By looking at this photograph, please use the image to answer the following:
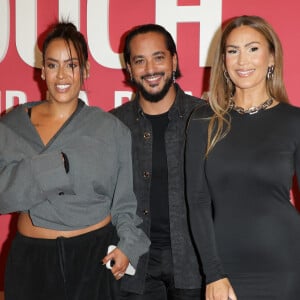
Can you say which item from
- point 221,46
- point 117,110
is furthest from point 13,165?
point 221,46

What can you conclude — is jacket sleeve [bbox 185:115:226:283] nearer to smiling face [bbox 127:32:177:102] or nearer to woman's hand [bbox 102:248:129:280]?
woman's hand [bbox 102:248:129:280]

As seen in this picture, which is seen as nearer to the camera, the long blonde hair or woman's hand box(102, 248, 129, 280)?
the long blonde hair

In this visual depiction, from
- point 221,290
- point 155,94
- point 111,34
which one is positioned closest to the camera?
point 221,290

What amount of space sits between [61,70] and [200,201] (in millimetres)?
847

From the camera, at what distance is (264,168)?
5.99ft

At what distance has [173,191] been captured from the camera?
90.7 inches

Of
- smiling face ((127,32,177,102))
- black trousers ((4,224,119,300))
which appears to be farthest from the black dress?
smiling face ((127,32,177,102))

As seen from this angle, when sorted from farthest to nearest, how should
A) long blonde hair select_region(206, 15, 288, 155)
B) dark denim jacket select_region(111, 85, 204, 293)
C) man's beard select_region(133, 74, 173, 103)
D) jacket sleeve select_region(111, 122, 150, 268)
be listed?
man's beard select_region(133, 74, 173, 103) → dark denim jacket select_region(111, 85, 204, 293) → jacket sleeve select_region(111, 122, 150, 268) → long blonde hair select_region(206, 15, 288, 155)

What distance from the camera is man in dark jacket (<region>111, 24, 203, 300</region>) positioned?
2305mm

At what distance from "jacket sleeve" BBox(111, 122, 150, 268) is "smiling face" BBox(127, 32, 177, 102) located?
0.87ft

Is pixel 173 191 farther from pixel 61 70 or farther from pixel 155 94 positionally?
pixel 61 70

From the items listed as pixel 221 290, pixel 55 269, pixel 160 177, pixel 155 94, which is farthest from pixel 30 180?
pixel 221 290

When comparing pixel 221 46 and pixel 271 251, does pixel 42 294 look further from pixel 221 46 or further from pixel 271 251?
pixel 221 46

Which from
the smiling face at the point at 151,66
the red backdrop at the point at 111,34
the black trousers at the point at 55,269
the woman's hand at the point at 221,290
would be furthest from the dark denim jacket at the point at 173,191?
the red backdrop at the point at 111,34
